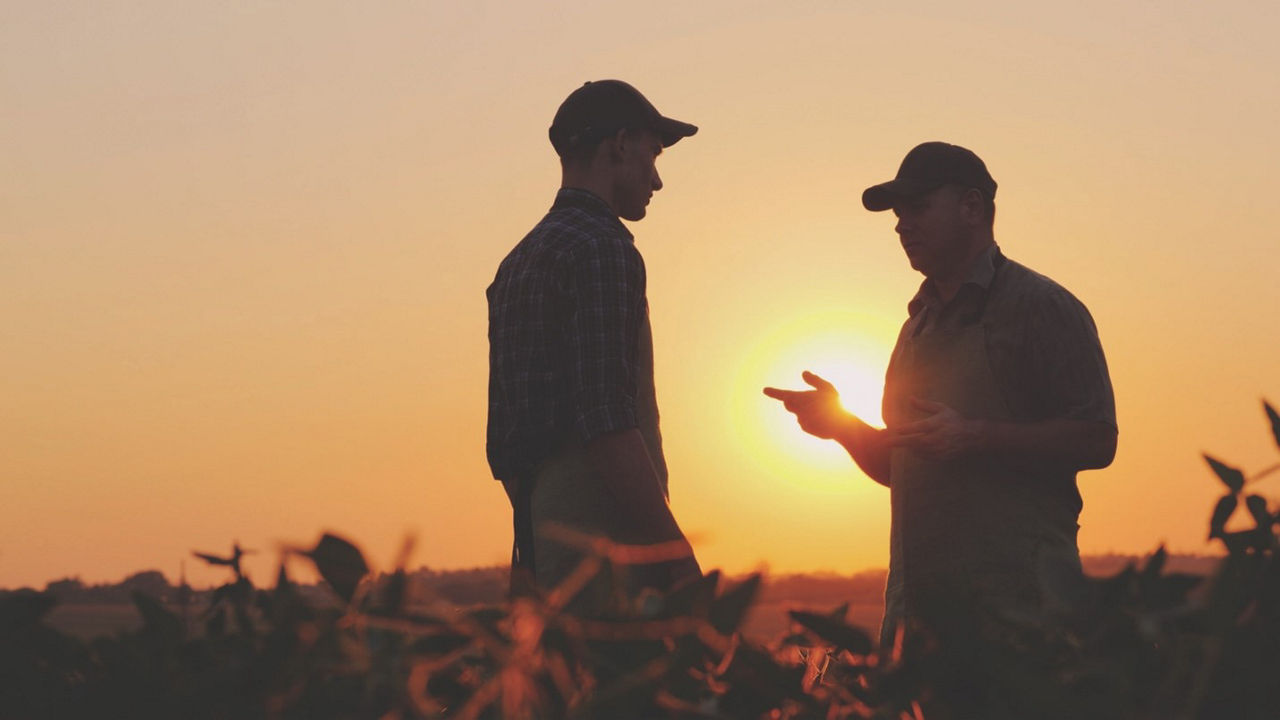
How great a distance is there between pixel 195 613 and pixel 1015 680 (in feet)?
3.32

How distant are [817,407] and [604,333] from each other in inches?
46.5

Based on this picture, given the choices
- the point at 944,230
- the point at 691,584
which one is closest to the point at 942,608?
the point at 691,584

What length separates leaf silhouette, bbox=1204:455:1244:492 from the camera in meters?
1.88

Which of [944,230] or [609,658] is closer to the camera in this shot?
[609,658]

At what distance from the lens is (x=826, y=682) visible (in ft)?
6.01

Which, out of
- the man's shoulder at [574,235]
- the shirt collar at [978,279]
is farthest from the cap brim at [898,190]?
the man's shoulder at [574,235]

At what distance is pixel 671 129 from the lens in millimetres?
4793

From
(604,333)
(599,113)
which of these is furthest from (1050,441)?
(599,113)

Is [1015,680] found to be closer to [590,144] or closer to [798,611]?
[798,611]

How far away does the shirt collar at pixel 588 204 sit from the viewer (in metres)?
4.55

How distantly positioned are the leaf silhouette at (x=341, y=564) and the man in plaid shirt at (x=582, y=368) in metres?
2.35

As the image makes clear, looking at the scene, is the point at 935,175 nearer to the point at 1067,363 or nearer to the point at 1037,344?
the point at 1037,344

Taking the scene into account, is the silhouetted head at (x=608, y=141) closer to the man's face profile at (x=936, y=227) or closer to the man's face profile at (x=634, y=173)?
the man's face profile at (x=634, y=173)

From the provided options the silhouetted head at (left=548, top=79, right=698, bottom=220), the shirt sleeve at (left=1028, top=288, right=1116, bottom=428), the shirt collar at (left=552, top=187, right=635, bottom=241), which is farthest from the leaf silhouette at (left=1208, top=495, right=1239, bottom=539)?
the silhouetted head at (left=548, top=79, right=698, bottom=220)
